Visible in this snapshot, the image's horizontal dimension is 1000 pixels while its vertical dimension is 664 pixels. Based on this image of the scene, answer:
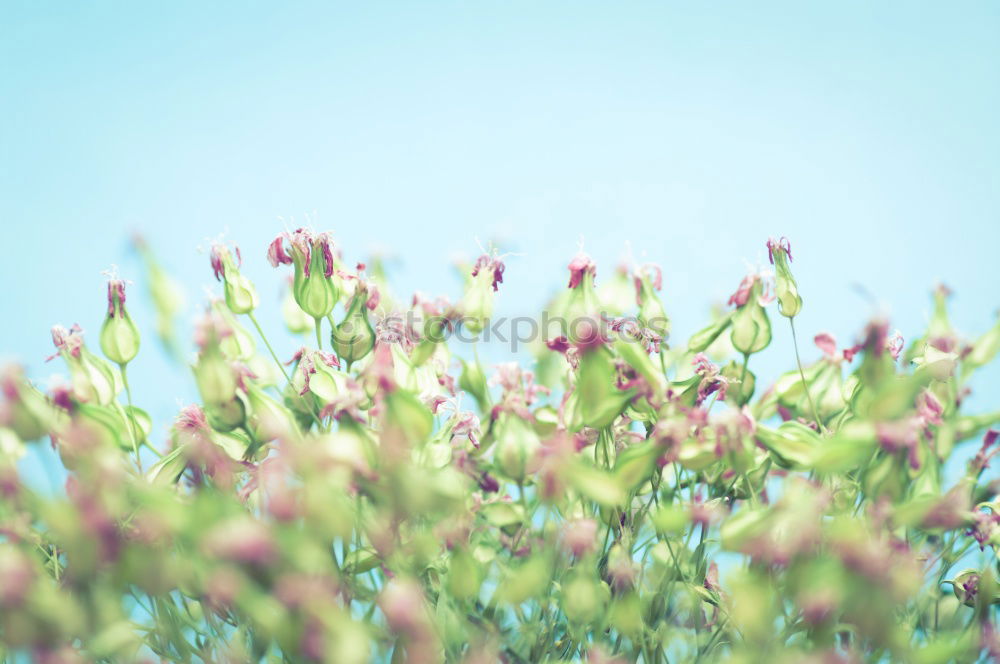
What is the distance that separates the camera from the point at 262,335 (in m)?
0.46

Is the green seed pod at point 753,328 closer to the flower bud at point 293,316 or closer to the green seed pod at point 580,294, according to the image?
the green seed pod at point 580,294

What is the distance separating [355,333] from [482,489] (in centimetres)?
12

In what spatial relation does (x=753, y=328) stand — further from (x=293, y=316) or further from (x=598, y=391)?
(x=293, y=316)

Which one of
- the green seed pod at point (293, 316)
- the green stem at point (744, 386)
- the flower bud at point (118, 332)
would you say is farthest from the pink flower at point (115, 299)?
the green stem at point (744, 386)

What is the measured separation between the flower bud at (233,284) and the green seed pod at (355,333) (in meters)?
0.06

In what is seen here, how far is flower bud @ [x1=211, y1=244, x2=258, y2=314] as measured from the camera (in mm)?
487

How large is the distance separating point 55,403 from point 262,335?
0.11 meters

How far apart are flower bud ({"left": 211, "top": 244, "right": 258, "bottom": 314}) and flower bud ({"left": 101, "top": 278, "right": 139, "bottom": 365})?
0.05m

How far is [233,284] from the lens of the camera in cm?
49

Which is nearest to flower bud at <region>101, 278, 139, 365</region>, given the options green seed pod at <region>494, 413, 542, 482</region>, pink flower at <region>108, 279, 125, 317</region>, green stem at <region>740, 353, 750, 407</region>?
pink flower at <region>108, 279, 125, 317</region>

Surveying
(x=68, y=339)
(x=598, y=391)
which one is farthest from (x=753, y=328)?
(x=68, y=339)

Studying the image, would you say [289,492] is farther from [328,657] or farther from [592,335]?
[592,335]

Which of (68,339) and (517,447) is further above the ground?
(68,339)

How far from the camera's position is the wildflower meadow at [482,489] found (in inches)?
11.3
